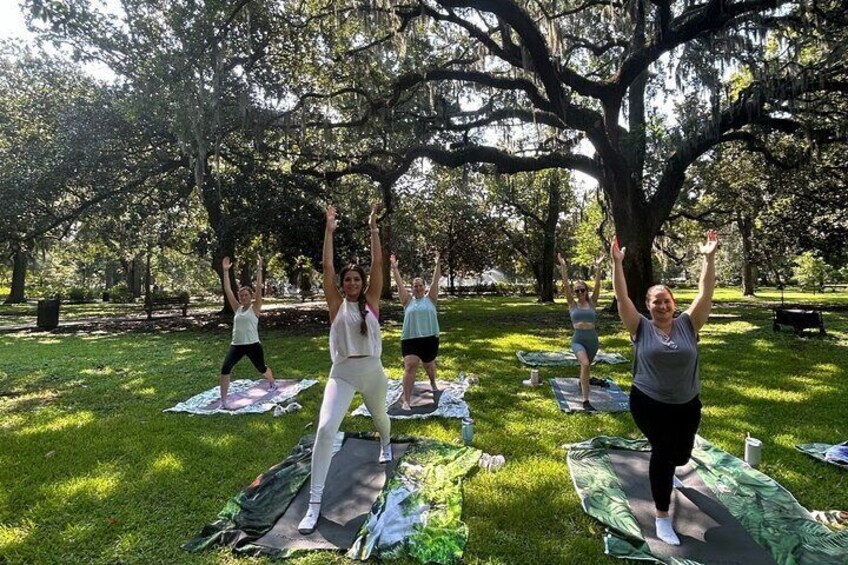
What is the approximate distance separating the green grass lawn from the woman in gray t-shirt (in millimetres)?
638

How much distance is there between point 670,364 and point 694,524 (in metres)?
1.24

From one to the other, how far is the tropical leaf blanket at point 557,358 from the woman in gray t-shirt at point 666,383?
5.47m

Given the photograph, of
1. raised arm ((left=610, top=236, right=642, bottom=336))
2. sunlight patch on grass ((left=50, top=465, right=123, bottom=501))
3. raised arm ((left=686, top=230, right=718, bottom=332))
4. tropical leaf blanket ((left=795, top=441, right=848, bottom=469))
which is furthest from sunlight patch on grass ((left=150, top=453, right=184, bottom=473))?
tropical leaf blanket ((left=795, top=441, right=848, bottom=469))

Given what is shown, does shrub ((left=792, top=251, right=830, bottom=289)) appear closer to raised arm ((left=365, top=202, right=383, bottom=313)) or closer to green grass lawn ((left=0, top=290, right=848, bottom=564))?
green grass lawn ((left=0, top=290, right=848, bottom=564))

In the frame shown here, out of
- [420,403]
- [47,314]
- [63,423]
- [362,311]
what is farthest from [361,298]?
[47,314]

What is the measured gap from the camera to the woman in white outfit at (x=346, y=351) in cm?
335

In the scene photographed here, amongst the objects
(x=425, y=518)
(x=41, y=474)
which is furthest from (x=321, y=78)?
(x=425, y=518)

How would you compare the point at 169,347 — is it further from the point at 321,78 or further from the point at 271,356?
the point at 321,78

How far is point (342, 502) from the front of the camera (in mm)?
3664

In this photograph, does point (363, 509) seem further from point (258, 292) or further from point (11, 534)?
point (258, 292)

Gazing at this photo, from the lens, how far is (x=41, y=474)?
4.24 meters

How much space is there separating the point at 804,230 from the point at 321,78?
19907 millimetres

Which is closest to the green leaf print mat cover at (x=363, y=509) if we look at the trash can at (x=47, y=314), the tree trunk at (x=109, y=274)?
the trash can at (x=47, y=314)

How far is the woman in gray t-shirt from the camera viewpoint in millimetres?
3053
